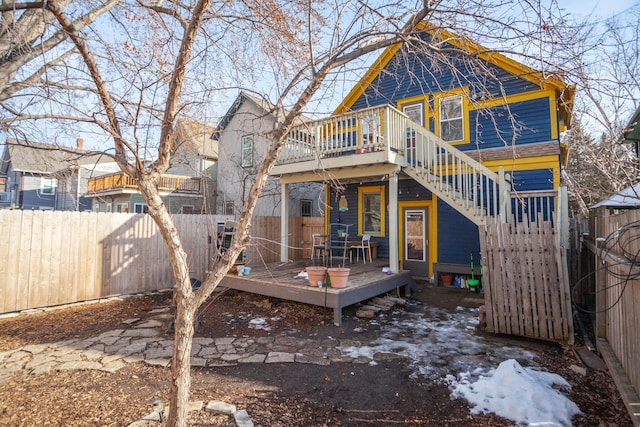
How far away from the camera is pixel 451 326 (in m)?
5.37

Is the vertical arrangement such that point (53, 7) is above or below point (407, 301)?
above

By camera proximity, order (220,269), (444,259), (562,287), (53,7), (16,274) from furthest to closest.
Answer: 1. (444,259)
2. (16,274)
3. (562,287)
4. (220,269)
5. (53,7)

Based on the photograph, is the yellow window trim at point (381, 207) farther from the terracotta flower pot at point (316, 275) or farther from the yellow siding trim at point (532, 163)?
the terracotta flower pot at point (316, 275)

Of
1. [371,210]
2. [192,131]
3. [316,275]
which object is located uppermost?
[192,131]

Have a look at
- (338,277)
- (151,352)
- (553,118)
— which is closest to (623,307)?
(338,277)

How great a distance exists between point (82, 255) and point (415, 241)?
8.02 m

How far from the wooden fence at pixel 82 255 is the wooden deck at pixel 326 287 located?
73 cm

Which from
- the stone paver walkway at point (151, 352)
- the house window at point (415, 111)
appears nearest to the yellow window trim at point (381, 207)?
the house window at point (415, 111)

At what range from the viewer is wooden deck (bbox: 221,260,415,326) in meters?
5.50

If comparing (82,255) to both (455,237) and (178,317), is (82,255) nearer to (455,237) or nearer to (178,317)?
(178,317)

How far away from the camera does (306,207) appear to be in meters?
16.4

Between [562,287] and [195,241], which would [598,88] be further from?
[195,241]

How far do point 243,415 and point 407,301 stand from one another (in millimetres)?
5052

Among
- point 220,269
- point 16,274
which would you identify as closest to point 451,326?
point 220,269
